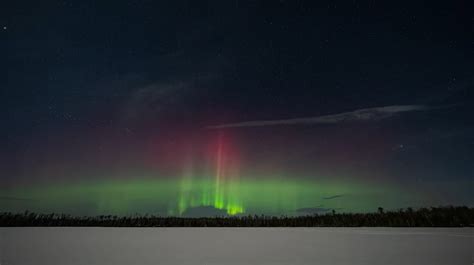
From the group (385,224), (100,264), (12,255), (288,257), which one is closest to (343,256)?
(288,257)

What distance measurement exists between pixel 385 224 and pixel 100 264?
501 inches

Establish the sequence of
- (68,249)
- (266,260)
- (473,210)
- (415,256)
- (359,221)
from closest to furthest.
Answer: (266,260), (415,256), (68,249), (473,210), (359,221)

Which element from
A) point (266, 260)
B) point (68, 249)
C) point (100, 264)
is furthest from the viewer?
point (68, 249)

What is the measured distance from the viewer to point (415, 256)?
559 centimetres

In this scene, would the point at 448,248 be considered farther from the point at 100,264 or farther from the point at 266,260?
the point at 100,264

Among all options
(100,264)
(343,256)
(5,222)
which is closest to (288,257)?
(343,256)

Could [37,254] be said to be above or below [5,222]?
below

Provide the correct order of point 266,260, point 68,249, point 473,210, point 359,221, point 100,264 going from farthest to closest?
point 359,221 < point 473,210 < point 68,249 < point 266,260 < point 100,264

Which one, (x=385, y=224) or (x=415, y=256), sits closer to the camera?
(x=415, y=256)

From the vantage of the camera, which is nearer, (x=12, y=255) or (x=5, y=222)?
(x=12, y=255)

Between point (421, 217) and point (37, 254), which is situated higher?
point (421, 217)

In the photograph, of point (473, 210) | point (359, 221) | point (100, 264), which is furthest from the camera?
point (359, 221)

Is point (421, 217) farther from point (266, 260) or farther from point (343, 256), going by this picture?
point (266, 260)

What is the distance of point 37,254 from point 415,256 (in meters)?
5.86
